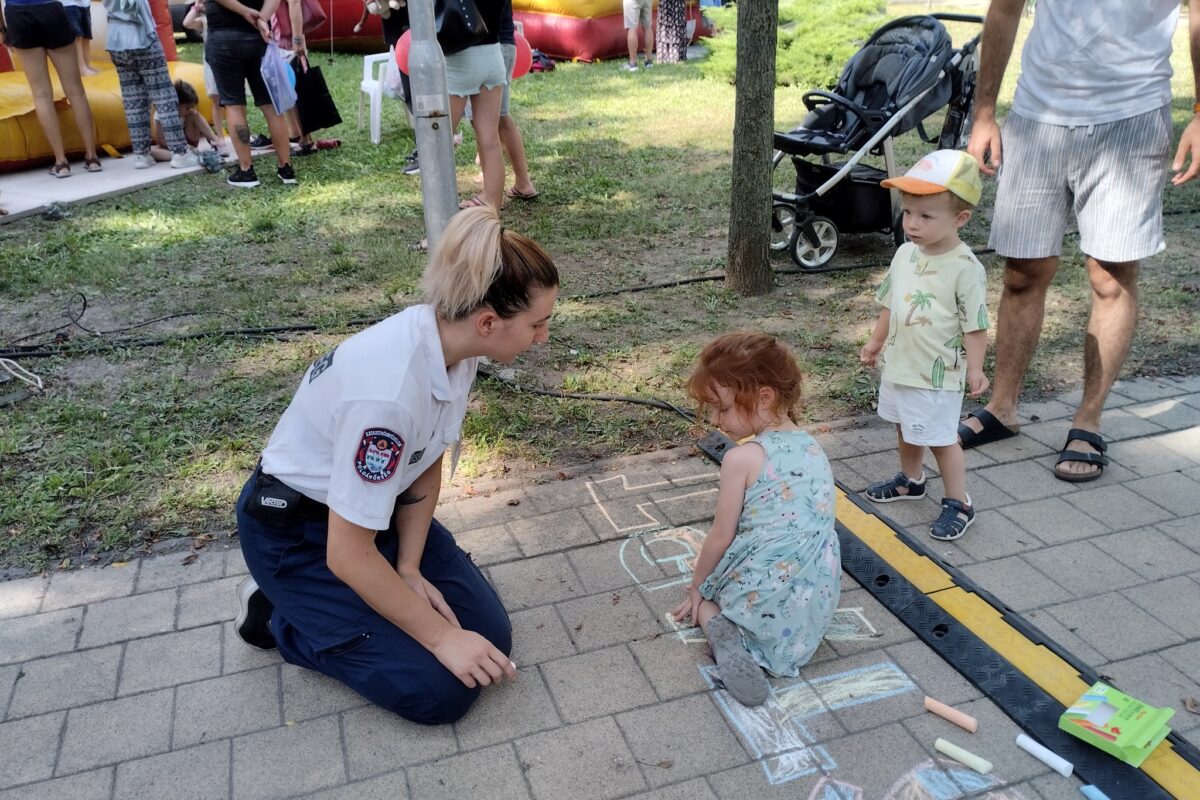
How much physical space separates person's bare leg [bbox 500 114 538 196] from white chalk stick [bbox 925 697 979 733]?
4917 mm

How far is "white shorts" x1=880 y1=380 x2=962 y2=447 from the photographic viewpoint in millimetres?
2971

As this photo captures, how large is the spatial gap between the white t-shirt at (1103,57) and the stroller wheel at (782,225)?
2.19 m

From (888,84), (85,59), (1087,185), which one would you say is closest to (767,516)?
(1087,185)

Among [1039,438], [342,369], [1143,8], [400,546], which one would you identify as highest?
[1143,8]

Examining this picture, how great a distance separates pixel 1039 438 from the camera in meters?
3.63

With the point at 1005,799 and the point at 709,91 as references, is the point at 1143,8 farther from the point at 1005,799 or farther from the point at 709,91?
the point at 709,91

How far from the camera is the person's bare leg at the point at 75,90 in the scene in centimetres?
731

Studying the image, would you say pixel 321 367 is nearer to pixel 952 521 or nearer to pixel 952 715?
pixel 952 715

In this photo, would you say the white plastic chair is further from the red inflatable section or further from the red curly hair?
the red curly hair

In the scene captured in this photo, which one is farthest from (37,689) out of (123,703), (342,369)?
(342,369)

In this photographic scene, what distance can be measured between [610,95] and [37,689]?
9.61 m

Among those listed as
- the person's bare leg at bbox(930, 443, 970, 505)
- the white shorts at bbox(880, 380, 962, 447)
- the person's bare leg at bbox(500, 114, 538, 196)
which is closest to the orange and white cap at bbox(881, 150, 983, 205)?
the white shorts at bbox(880, 380, 962, 447)

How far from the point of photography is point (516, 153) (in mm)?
6504

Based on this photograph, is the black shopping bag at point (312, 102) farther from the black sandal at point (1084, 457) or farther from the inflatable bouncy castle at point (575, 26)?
the black sandal at point (1084, 457)
